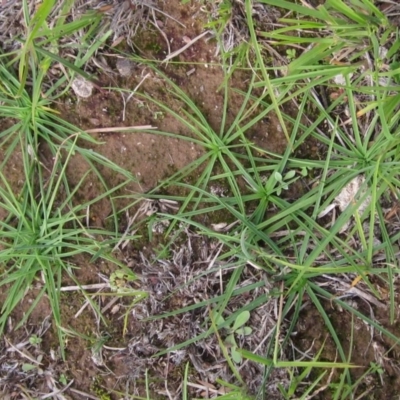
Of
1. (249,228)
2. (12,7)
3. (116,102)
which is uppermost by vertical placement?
(12,7)

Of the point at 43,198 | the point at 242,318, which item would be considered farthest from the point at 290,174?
the point at 43,198

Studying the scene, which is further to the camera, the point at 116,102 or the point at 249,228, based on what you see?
the point at 116,102

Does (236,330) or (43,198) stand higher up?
(43,198)

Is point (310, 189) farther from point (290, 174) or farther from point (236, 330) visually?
point (236, 330)

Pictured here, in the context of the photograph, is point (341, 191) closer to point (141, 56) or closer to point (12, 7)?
point (141, 56)

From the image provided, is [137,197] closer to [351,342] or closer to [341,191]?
[341,191]

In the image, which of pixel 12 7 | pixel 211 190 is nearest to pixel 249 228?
pixel 211 190

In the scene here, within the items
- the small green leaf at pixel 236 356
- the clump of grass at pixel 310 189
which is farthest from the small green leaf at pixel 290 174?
the small green leaf at pixel 236 356

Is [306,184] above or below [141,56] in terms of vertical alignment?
below

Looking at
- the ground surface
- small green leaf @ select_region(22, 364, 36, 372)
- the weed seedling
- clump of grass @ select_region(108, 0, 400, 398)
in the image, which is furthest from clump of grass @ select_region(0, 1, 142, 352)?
the weed seedling
